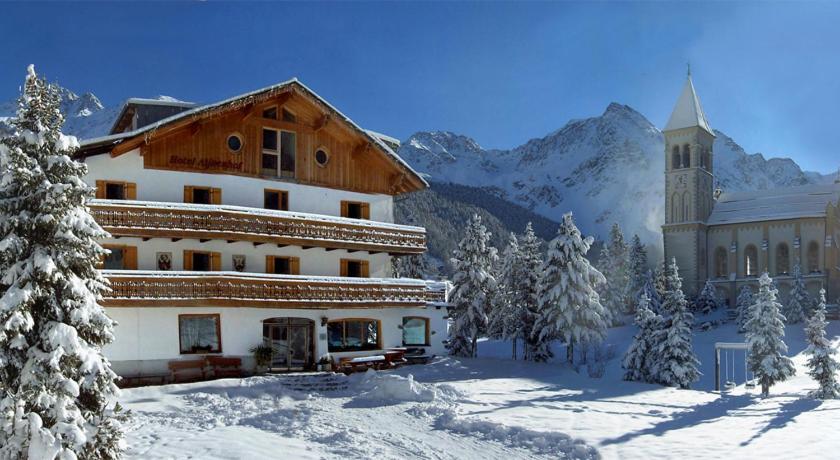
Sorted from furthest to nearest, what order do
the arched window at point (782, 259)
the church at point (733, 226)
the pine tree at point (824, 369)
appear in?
the arched window at point (782, 259), the church at point (733, 226), the pine tree at point (824, 369)

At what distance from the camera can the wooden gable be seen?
31.7m

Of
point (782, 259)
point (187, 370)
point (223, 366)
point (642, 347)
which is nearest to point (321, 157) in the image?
point (223, 366)

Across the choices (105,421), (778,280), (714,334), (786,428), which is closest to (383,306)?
(786,428)

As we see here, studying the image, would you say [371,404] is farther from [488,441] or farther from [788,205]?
[788,205]

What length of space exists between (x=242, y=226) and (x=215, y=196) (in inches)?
101

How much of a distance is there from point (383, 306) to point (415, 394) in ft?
29.7

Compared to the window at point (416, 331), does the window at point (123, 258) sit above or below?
above

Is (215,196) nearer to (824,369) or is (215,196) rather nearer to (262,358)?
(262,358)

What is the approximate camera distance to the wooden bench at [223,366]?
30281 mm

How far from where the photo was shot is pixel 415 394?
26.4m

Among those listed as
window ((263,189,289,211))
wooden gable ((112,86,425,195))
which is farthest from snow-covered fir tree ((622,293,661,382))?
window ((263,189,289,211))

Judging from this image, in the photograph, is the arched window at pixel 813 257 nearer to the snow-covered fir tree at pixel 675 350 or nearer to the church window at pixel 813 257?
the church window at pixel 813 257

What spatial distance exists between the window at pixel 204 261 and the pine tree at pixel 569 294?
2052cm

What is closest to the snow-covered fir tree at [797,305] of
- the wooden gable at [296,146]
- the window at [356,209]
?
the wooden gable at [296,146]
